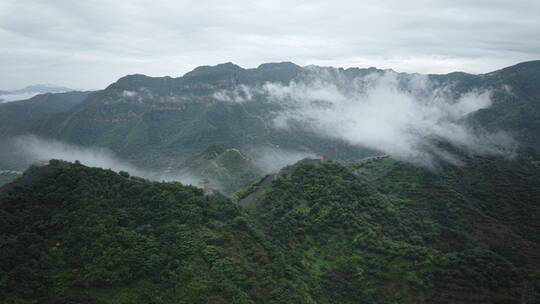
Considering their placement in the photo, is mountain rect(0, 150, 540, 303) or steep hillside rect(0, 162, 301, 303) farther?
mountain rect(0, 150, 540, 303)

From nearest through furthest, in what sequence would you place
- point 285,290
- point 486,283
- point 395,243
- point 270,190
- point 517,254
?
point 285,290 < point 486,283 < point 395,243 < point 517,254 < point 270,190

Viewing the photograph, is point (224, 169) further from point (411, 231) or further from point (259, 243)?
point (259, 243)

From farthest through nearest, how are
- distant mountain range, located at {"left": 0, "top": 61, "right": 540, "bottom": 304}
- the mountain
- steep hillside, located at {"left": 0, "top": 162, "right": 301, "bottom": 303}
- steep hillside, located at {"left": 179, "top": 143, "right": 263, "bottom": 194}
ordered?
1. steep hillside, located at {"left": 179, "top": 143, "right": 263, "bottom": 194}
2. distant mountain range, located at {"left": 0, "top": 61, "right": 540, "bottom": 304}
3. the mountain
4. steep hillside, located at {"left": 0, "top": 162, "right": 301, "bottom": 303}

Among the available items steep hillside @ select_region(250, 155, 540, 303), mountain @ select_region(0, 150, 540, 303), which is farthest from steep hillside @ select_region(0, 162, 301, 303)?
steep hillside @ select_region(250, 155, 540, 303)

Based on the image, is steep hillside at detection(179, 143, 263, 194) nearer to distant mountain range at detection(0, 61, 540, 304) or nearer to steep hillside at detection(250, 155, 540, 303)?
distant mountain range at detection(0, 61, 540, 304)

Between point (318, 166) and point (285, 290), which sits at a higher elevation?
point (318, 166)

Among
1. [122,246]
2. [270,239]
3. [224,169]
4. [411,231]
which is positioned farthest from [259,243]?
[224,169]

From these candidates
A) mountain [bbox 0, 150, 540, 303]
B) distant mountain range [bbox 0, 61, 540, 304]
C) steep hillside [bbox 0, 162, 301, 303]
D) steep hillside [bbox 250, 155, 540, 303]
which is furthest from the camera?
steep hillside [bbox 250, 155, 540, 303]

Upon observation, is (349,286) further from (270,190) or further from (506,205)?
(506,205)

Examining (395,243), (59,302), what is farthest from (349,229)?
(59,302)
